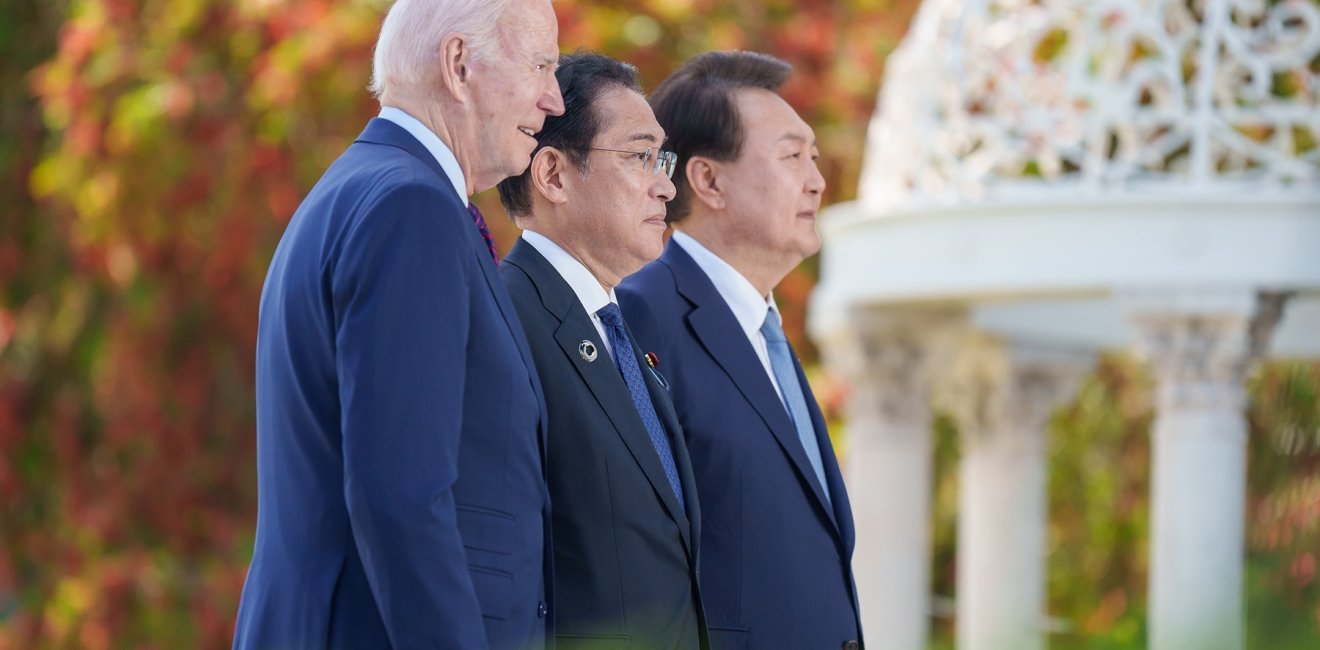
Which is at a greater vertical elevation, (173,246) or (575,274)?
(173,246)

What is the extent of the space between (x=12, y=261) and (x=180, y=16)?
8.40ft

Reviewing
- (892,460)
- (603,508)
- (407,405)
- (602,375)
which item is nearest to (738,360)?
(602,375)

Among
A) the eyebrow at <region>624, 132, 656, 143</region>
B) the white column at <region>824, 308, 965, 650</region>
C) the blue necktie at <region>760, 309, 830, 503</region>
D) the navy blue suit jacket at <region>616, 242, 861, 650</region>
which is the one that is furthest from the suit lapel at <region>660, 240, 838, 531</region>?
the white column at <region>824, 308, 965, 650</region>

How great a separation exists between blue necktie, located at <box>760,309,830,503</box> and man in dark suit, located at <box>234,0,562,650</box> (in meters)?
1.36

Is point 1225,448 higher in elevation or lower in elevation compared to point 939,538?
higher

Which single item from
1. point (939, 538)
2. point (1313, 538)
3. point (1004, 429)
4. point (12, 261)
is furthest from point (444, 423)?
point (939, 538)

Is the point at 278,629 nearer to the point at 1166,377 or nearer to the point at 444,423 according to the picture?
the point at 444,423

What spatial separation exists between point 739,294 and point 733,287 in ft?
0.08

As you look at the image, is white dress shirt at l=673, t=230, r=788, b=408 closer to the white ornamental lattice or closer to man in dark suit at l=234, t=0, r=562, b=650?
man in dark suit at l=234, t=0, r=562, b=650

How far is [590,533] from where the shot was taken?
141 inches

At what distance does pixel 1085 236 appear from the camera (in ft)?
27.6

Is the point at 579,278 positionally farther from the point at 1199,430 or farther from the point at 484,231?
the point at 1199,430

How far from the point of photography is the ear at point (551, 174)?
3998 mm

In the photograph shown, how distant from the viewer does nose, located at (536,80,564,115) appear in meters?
3.54
